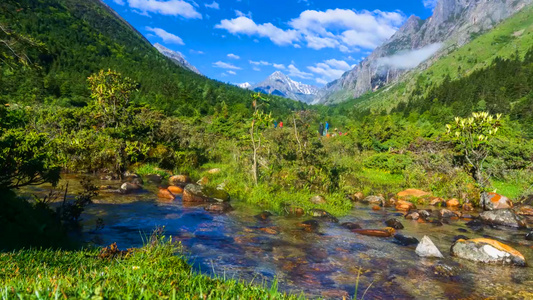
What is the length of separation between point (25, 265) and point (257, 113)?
1629 cm

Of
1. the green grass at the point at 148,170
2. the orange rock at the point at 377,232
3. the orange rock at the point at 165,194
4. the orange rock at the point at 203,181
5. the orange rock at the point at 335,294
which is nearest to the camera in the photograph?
the orange rock at the point at 335,294

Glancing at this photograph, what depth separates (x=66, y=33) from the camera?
122812mm

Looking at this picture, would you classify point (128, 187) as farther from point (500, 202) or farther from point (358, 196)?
point (500, 202)

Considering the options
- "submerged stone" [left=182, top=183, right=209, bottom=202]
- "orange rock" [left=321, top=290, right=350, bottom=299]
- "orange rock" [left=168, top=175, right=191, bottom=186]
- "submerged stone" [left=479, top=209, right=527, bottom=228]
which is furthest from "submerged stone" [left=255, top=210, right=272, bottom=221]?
"submerged stone" [left=479, top=209, right=527, bottom=228]

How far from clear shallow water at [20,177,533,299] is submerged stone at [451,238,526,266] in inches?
13.1

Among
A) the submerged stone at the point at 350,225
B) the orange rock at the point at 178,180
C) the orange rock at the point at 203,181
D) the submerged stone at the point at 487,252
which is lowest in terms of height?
the orange rock at the point at 178,180

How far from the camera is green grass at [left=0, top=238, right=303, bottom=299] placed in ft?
8.04

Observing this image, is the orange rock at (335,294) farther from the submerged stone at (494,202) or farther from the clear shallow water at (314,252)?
the submerged stone at (494,202)

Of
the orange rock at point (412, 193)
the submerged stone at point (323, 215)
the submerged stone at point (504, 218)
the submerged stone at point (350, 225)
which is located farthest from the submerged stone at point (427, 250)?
the orange rock at point (412, 193)

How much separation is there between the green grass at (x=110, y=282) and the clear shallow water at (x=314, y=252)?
2315 mm

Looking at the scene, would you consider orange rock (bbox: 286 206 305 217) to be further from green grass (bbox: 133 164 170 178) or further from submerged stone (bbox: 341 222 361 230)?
green grass (bbox: 133 164 170 178)

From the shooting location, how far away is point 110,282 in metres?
2.97

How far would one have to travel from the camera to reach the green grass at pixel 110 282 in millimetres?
2451

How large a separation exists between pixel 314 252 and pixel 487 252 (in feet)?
19.8
